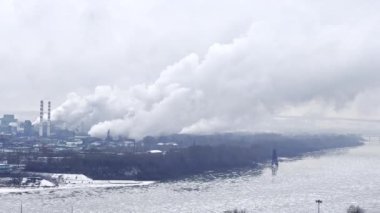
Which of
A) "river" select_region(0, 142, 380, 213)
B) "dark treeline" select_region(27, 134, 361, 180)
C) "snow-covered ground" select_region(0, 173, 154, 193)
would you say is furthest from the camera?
"dark treeline" select_region(27, 134, 361, 180)

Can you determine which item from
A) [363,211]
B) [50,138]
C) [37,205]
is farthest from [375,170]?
[50,138]

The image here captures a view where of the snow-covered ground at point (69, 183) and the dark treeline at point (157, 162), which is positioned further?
the dark treeline at point (157, 162)

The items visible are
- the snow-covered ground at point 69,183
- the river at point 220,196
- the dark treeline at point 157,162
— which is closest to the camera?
the river at point 220,196

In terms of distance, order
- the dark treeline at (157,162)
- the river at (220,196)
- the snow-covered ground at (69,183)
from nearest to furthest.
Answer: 1. the river at (220,196)
2. the snow-covered ground at (69,183)
3. the dark treeline at (157,162)

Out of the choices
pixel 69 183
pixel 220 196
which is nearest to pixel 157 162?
pixel 69 183

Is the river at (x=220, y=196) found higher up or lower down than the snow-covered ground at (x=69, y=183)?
lower down

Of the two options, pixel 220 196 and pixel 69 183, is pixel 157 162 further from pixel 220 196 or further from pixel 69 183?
pixel 220 196

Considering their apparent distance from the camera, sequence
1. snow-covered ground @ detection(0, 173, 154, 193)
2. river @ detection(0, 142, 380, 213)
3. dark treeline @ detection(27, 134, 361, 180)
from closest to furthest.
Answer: river @ detection(0, 142, 380, 213) < snow-covered ground @ detection(0, 173, 154, 193) < dark treeline @ detection(27, 134, 361, 180)

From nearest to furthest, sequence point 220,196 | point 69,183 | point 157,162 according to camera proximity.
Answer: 1. point 220,196
2. point 69,183
3. point 157,162

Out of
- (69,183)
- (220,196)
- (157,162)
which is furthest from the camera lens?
(157,162)
